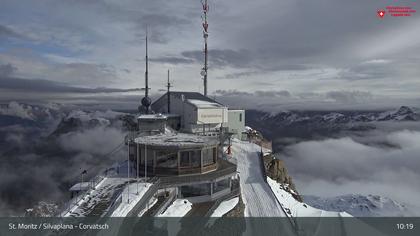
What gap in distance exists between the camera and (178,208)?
2445 cm

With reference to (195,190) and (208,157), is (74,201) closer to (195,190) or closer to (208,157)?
(195,190)

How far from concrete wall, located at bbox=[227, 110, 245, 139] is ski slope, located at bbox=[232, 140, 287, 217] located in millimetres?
8739

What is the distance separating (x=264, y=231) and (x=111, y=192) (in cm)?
1124

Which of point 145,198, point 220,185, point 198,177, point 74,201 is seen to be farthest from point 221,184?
point 74,201

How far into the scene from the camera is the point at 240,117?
54.9m

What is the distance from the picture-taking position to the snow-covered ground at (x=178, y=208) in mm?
23297

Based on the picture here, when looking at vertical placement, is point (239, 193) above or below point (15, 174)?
above

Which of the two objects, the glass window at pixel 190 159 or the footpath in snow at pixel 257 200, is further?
the glass window at pixel 190 159

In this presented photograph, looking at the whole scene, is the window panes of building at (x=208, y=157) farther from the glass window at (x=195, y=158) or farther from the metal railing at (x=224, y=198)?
the metal railing at (x=224, y=198)

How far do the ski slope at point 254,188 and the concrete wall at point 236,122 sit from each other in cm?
874

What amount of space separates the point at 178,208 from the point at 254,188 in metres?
10.9

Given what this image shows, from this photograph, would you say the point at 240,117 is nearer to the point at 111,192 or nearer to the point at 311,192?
the point at 111,192

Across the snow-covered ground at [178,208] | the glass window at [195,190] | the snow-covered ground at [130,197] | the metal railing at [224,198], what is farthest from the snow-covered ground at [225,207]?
the snow-covered ground at [130,197]

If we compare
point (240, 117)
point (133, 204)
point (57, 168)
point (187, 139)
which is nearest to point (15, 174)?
point (57, 168)
